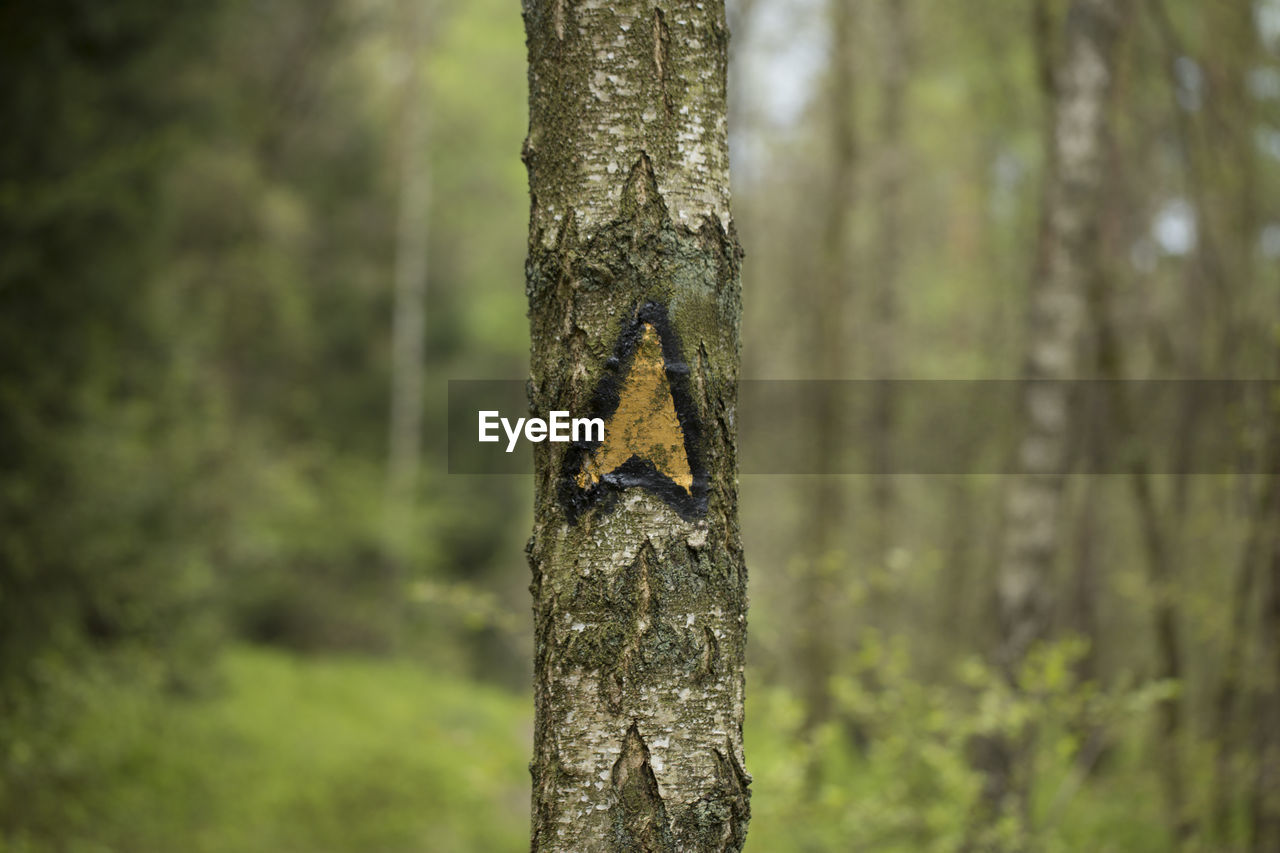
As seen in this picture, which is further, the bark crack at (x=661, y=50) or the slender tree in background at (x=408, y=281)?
the slender tree in background at (x=408, y=281)

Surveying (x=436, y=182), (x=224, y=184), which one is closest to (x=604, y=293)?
(x=224, y=184)

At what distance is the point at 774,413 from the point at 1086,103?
5.81m

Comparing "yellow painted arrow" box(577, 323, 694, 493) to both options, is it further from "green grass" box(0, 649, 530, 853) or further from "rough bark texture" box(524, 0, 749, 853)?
"green grass" box(0, 649, 530, 853)

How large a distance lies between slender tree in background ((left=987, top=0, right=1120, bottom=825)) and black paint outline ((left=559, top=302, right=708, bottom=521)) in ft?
11.4

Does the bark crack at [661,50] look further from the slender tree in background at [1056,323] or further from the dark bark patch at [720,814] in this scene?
the slender tree in background at [1056,323]

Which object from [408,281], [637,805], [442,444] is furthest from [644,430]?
[442,444]

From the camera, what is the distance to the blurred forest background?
4.71m

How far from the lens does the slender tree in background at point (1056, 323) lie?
436 centimetres

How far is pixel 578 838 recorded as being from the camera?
133 cm

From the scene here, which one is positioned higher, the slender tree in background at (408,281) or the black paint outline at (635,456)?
the slender tree in background at (408,281)

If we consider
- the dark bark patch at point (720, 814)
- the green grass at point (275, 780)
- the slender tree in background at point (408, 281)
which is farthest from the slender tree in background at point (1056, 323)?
the slender tree in background at point (408, 281)

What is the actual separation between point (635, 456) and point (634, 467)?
0.6 inches

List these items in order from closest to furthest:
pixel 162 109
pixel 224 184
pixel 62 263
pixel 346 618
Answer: pixel 62 263
pixel 162 109
pixel 224 184
pixel 346 618

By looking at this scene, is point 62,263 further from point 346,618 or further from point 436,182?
point 436,182
